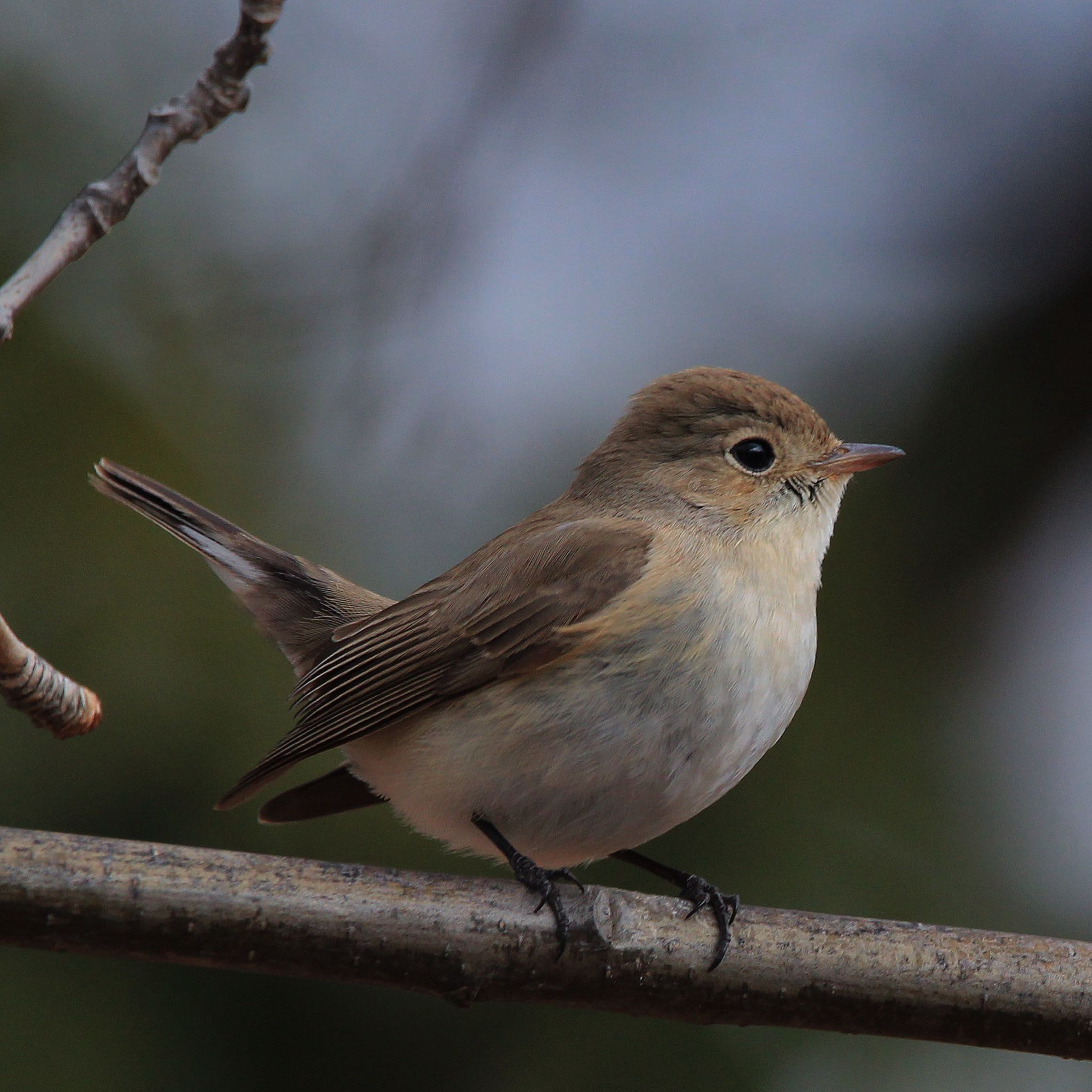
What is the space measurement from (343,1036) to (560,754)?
35.9 inches

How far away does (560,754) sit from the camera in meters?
2.89

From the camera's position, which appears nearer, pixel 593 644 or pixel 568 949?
pixel 568 949

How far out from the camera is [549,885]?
Answer: 2594mm

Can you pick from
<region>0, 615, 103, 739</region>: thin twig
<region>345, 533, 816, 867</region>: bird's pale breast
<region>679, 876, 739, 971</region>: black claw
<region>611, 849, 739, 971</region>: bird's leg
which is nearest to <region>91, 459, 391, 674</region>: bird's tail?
<region>345, 533, 816, 867</region>: bird's pale breast

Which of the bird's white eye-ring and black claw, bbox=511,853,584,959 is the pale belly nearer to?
black claw, bbox=511,853,584,959

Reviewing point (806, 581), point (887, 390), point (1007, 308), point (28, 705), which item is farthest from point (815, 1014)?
point (1007, 308)

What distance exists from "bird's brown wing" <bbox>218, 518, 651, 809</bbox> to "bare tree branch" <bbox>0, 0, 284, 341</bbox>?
1.41m

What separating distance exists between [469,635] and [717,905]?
0.96 m

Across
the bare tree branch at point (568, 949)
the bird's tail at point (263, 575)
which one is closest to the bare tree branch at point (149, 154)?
the bare tree branch at point (568, 949)

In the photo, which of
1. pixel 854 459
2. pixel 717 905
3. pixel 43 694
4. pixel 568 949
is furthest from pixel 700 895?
pixel 43 694

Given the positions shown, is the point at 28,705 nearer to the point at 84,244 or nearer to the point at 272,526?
the point at 84,244

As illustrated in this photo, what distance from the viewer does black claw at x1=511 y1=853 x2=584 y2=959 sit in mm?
2396

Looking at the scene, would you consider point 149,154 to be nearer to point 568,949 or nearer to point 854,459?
point 568,949

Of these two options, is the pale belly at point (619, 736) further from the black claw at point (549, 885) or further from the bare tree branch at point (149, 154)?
the bare tree branch at point (149, 154)
